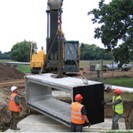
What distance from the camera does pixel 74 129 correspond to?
1164 cm

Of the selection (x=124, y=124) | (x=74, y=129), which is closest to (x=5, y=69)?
(x=124, y=124)

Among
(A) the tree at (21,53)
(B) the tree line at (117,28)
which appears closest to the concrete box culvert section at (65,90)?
(B) the tree line at (117,28)

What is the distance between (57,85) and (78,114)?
241 cm

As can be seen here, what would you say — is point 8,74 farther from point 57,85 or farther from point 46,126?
point 57,85

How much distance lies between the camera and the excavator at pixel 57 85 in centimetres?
1259

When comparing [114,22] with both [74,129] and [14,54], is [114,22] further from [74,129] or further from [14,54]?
[14,54]

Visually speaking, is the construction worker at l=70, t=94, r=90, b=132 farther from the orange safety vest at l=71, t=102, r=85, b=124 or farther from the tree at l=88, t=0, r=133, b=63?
the tree at l=88, t=0, r=133, b=63

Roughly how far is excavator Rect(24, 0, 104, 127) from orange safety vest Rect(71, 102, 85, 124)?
3.17ft

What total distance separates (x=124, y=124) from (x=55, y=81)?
3607 millimetres

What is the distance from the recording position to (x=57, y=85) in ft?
43.1

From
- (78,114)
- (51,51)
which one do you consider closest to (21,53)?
(51,51)

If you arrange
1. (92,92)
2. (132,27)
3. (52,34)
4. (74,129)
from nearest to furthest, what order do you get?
(74,129), (92,92), (52,34), (132,27)

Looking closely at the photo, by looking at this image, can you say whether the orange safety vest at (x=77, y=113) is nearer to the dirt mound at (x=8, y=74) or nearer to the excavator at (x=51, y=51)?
the excavator at (x=51, y=51)

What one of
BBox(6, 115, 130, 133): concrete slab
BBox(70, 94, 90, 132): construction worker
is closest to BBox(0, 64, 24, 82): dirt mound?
BBox(6, 115, 130, 133): concrete slab
